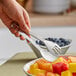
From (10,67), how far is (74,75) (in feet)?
1.18

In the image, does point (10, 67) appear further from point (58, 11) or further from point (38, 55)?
point (58, 11)

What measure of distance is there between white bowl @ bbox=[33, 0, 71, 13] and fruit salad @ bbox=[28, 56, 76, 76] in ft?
4.06

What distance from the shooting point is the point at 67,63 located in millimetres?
870

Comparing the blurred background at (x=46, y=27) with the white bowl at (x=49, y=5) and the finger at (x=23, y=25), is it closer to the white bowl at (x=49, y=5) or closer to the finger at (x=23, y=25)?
the white bowl at (x=49, y=5)

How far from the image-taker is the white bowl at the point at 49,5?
2098mm

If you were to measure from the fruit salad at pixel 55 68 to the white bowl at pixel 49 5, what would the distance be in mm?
1237

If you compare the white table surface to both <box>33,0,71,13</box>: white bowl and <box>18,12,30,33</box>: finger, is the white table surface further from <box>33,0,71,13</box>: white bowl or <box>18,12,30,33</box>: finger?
<box>18,12,30,33</box>: finger

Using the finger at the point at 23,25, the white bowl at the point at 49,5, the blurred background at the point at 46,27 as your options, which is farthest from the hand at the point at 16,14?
the white bowl at the point at 49,5

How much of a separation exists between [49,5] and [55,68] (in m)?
1.30

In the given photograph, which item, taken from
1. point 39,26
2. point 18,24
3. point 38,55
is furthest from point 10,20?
point 39,26

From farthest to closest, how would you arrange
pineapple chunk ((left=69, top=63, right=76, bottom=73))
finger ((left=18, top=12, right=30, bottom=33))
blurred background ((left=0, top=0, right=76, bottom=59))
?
blurred background ((left=0, top=0, right=76, bottom=59)) → finger ((left=18, top=12, right=30, bottom=33)) → pineapple chunk ((left=69, top=63, right=76, bottom=73))

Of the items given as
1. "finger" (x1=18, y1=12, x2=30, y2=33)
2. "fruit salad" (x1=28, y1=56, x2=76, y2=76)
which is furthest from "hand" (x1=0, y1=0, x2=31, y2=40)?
"fruit salad" (x1=28, y1=56, x2=76, y2=76)

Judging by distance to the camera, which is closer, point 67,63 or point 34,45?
point 67,63

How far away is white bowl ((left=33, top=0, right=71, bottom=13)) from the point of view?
6.88 ft
